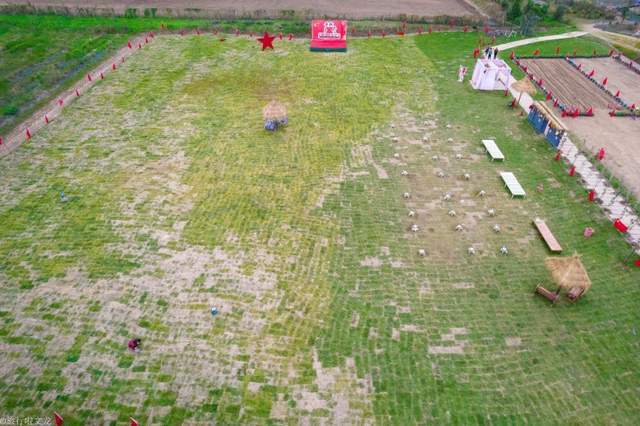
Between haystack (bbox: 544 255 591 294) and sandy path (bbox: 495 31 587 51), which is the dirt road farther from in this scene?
haystack (bbox: 544 255 591 294)

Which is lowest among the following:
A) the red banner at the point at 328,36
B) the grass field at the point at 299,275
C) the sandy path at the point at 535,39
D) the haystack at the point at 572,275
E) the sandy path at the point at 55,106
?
the grass field at the point at 299,275

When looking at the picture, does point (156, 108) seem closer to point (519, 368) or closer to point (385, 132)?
point (385, 132)

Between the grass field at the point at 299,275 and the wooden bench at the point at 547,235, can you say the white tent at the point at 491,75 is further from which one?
the wooden bench at the point at 547,235

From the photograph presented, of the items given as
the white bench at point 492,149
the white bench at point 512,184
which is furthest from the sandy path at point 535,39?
the white bench at point 512,184

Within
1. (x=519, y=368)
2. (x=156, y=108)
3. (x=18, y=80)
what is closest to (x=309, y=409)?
(x=519, y=368)

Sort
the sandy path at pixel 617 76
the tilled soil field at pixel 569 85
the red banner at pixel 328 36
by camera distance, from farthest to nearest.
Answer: the red banner at pixel 328 36 → the sandy path at pixel 617 76 → the tilled soil field at pixel 569 85

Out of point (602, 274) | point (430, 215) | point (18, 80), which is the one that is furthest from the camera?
point (18, 80)
